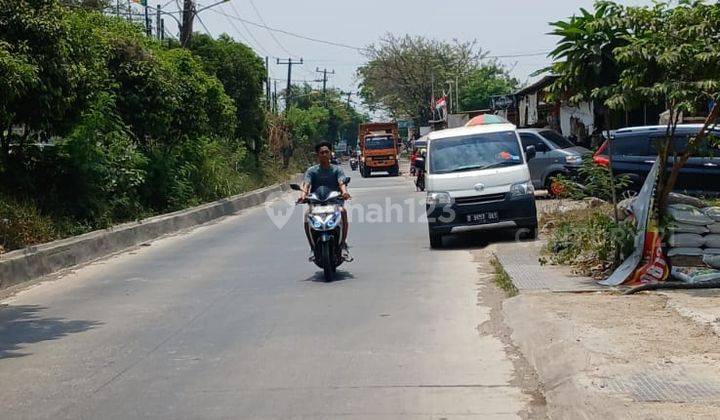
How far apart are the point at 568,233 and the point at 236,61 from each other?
26.0 metres

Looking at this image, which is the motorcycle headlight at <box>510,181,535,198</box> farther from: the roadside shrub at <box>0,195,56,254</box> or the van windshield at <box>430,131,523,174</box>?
the roadside shrub at <box>0,195,56,254</box>

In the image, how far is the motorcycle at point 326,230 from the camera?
11.8m

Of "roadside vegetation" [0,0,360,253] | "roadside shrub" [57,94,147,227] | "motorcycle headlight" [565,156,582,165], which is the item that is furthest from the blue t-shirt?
"motorcycle headlight" [565,156,582,165]

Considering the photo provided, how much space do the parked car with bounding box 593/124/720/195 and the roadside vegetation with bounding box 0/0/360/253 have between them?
Result: 982 cm

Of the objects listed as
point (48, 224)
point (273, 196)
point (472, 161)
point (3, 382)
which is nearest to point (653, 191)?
point (472, 161)

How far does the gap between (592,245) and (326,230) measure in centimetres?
333

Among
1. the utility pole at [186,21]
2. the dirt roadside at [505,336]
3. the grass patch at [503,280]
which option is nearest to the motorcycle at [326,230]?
the dirt roadside at [505,336]

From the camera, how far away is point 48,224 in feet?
50.0

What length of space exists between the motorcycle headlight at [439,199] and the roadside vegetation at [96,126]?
18.7 feet

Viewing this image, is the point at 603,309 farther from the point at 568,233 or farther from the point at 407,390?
the point at 568,233

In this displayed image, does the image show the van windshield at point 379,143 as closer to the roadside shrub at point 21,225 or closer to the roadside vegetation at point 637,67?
the roadside shrub at point 21,225

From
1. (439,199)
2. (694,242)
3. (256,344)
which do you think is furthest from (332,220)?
(694,242)

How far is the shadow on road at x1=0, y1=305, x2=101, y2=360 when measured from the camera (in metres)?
8.42

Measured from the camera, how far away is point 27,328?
9.30m
